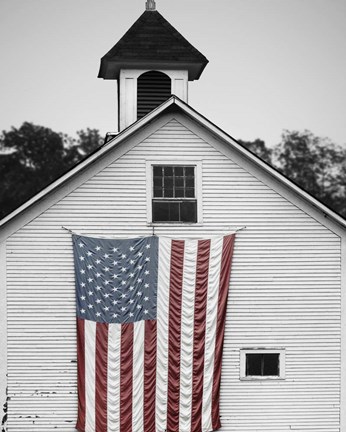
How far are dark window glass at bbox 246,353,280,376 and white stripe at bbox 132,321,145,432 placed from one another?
286cm

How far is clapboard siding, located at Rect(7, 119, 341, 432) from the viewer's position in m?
A: 26.8

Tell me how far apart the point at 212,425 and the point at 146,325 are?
3.13 m

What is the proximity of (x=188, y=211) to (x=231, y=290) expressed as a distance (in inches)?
93.3

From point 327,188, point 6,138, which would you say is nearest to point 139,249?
point 327,188

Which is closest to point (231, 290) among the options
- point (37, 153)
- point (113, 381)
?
point (113, 381)

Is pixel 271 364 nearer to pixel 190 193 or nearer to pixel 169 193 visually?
pixel 190 193

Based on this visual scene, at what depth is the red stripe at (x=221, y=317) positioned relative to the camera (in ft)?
88.6

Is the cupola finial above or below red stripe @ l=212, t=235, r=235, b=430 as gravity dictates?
above

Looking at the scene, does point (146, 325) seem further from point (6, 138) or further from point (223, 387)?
point (6, 138)

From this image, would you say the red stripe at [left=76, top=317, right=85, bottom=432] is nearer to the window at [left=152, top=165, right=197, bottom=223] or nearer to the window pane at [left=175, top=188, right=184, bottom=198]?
the window at [left=152, top=165, right=197, bottom=223]

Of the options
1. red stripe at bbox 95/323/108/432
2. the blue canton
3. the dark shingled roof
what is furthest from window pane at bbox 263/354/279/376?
the dark shingled roof

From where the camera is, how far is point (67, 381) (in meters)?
26.8

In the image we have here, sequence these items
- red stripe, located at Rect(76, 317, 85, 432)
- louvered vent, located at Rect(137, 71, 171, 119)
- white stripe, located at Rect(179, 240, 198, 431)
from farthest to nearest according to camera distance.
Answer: louvered vent, located at Rect(137, 71, 171, 119)
white stripe, located at Rect(179, 240, 198, 431)
red stripe, located at Rect(76, 317, 85, 432)

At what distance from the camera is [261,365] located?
27375 millimetres
